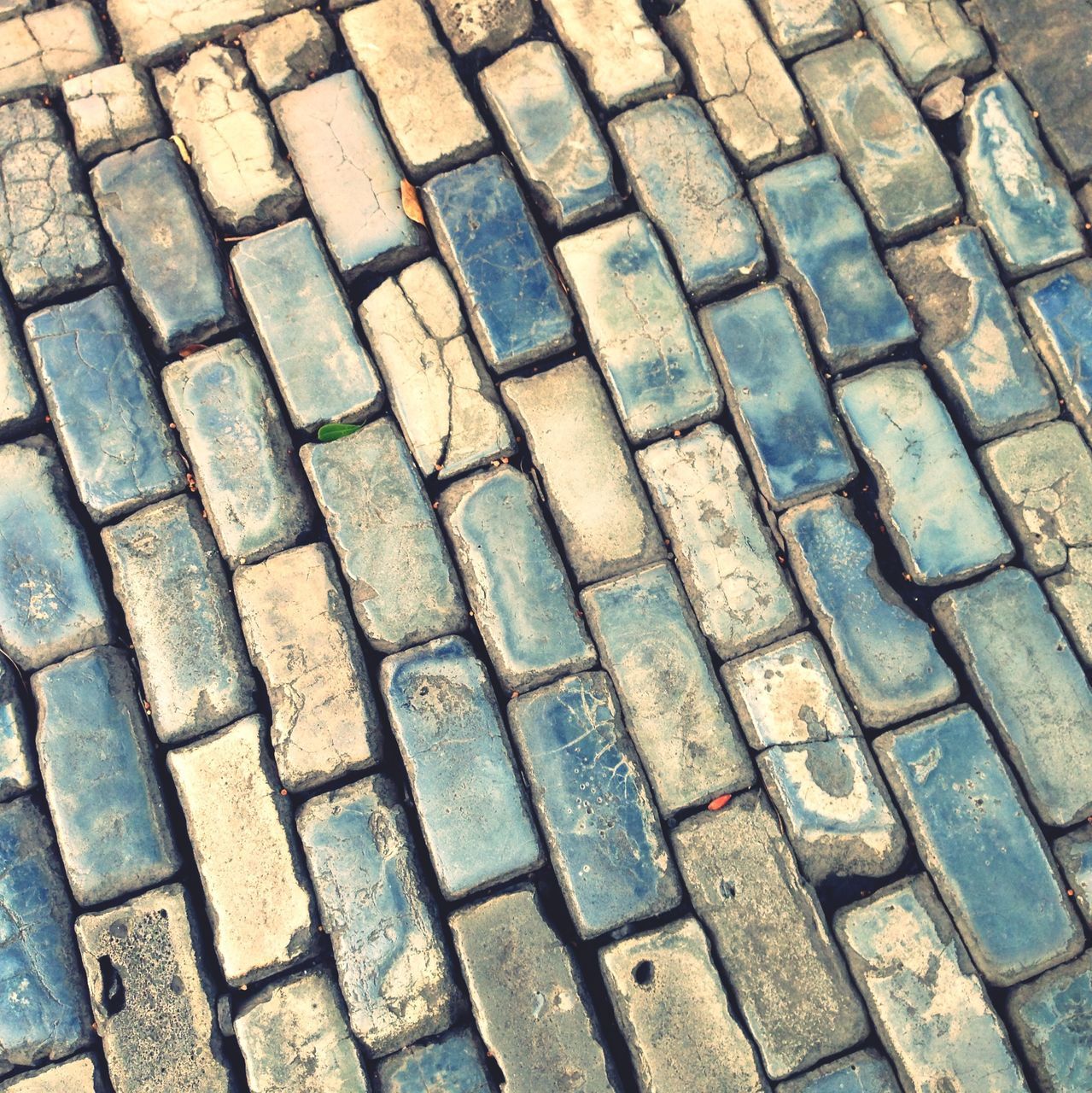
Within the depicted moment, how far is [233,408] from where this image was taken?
2855 millimetres

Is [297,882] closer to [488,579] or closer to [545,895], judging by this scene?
[545,895]

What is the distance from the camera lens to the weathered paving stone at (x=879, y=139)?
9.70ft

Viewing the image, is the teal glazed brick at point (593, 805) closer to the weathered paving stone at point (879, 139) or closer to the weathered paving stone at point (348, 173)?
the weathered paving stone at point (348, 173)

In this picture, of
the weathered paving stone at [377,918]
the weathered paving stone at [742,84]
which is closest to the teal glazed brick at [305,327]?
the weathered paving stone at [377,918]

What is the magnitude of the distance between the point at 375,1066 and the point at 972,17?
3607 millimetres

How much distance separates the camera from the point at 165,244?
2.96 meters

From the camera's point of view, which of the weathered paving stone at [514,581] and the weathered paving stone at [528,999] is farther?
the weathered paving stone at [514,581]

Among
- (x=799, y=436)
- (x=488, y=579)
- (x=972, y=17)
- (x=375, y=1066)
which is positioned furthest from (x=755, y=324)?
(x=375, y=1066)

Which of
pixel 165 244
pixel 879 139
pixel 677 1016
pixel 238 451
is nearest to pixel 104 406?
pixel 238 451

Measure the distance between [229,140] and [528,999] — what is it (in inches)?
105

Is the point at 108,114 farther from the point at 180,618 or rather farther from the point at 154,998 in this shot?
the point at 154,998

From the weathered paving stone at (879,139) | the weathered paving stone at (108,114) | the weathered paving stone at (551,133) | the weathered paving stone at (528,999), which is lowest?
the weathered paving stone at (528,999)

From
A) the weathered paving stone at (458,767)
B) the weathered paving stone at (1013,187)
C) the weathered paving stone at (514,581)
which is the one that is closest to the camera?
the weathered paving stone at (458,767)

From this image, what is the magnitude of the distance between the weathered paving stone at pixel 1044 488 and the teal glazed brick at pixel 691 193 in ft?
2.99
